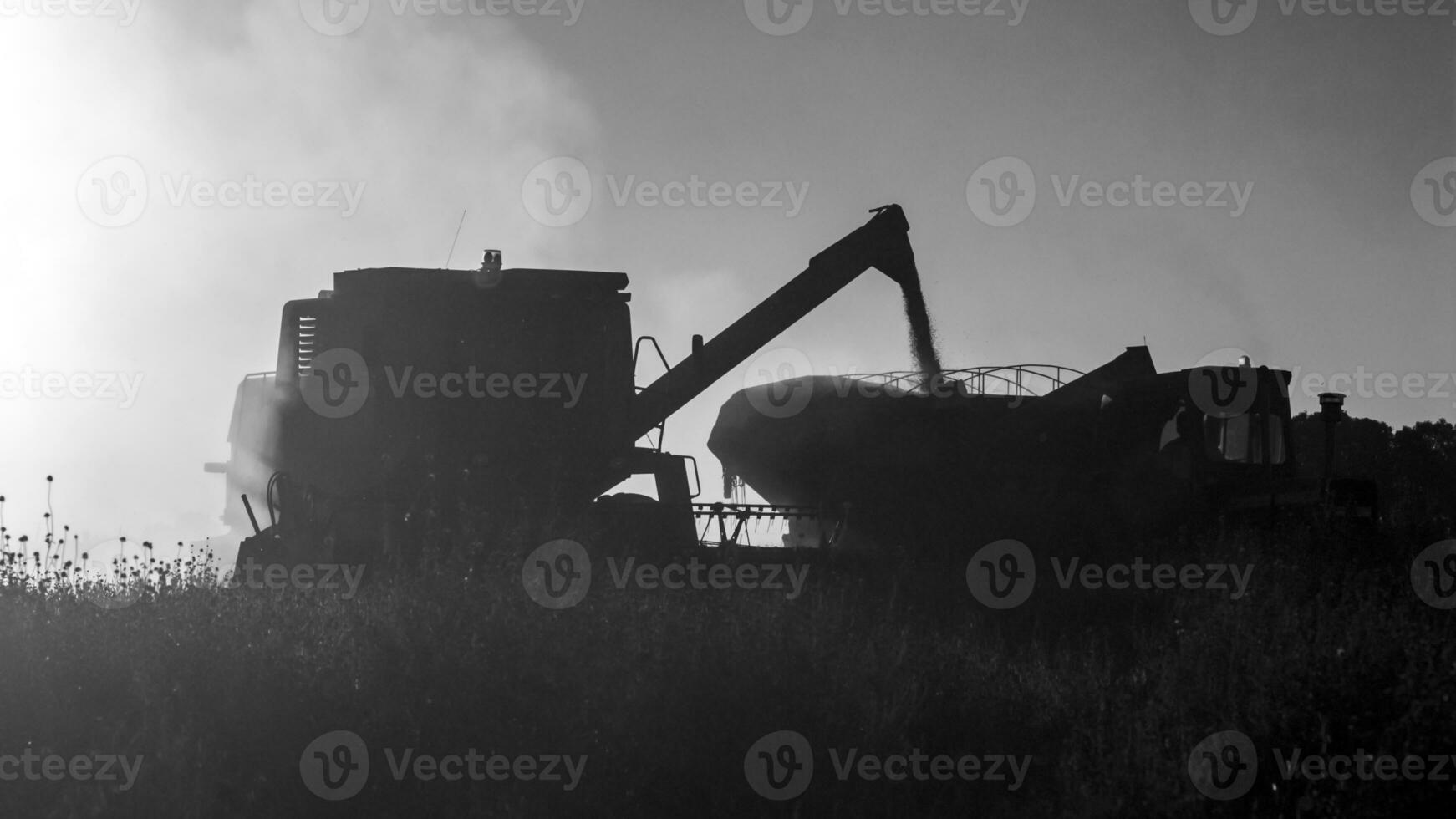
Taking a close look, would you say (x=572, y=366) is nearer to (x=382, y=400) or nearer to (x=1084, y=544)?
(x=382, y=400)

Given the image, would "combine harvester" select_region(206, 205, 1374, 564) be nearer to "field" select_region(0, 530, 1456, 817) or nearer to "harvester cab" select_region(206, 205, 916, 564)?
"harvester cab" select_region(206, 205, 916, 564)

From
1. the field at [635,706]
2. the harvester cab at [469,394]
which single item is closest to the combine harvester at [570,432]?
the harvester cab at [469,394]

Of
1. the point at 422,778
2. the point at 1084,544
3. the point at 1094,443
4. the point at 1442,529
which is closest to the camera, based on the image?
the point at 422,778

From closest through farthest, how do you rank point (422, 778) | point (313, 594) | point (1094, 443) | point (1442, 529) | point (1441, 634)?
point (422, 778) → point (1441, 634) → point (313, 594) → point (1094, 443) → point (1442, 529)

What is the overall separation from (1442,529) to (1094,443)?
16.7 feet

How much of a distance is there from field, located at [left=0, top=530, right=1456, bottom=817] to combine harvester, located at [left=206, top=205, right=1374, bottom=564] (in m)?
1.86

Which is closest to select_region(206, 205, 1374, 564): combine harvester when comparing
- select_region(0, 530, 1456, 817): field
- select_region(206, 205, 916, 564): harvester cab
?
select_region(206, 205, 916, 564): harvester cab

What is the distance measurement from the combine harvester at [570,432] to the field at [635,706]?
6.09 ft

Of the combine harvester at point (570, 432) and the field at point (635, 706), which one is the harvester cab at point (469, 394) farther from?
the field at point (635, 706)

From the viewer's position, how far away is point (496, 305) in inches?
464

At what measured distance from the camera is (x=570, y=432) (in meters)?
11.6

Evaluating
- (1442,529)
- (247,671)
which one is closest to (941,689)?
(247,671)

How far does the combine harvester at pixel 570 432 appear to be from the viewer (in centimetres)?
1094

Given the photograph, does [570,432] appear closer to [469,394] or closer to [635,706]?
[469,394]
